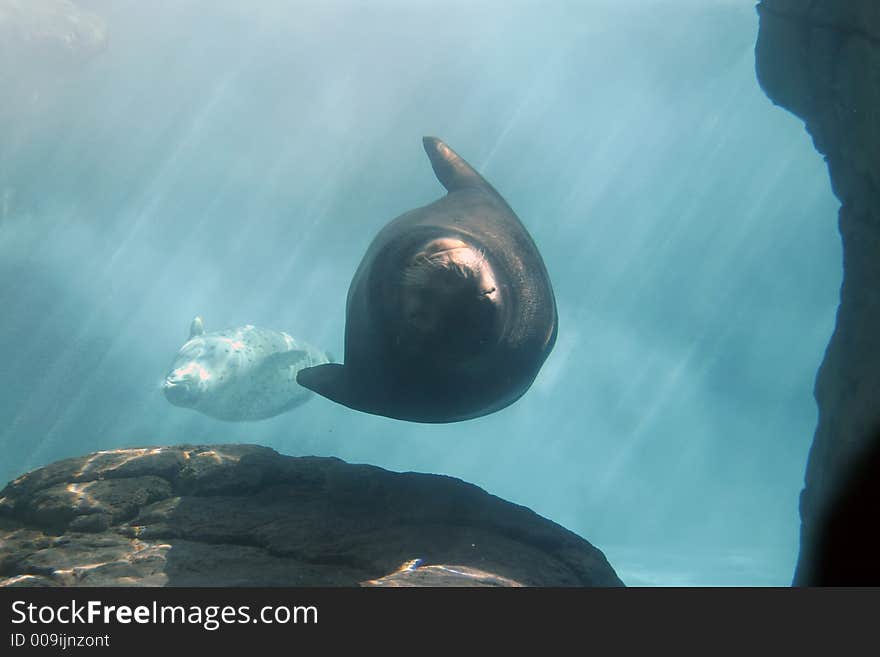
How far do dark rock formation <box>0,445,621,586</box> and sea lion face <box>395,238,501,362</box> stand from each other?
126 cm

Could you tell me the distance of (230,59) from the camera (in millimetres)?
21203

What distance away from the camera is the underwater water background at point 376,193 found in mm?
20500

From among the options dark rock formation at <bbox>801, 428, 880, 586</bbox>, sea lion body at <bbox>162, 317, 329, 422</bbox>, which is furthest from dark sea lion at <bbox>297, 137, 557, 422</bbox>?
sea lion body at <bbox>162, 317, 329, 422</bbox>

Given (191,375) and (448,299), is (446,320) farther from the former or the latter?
(191,375)

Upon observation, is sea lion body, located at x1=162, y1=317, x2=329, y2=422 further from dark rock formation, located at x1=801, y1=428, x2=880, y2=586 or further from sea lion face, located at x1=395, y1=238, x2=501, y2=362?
dark rock formation, located at x1=801, y1=428, x2=880, y2=586

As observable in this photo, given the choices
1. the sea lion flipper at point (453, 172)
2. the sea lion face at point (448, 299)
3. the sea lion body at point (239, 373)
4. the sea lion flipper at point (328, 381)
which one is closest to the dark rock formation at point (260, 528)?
the sea lion flipper at point (328, 381)

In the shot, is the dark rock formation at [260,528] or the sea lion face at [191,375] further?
the sea lion face at [191,375]

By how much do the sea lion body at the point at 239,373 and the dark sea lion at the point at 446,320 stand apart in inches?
310

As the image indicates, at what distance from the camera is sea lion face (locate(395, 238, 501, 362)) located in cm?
344

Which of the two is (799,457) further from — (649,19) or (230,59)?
(230,59)

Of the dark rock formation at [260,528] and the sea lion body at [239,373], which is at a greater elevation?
the sea lion body at [239,373]

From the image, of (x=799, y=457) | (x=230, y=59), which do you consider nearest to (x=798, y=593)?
(x=230, y=59)

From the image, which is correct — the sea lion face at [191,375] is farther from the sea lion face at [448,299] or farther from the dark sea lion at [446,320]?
the sea lion face at [448,299]

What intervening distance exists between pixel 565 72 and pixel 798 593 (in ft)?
76.9
